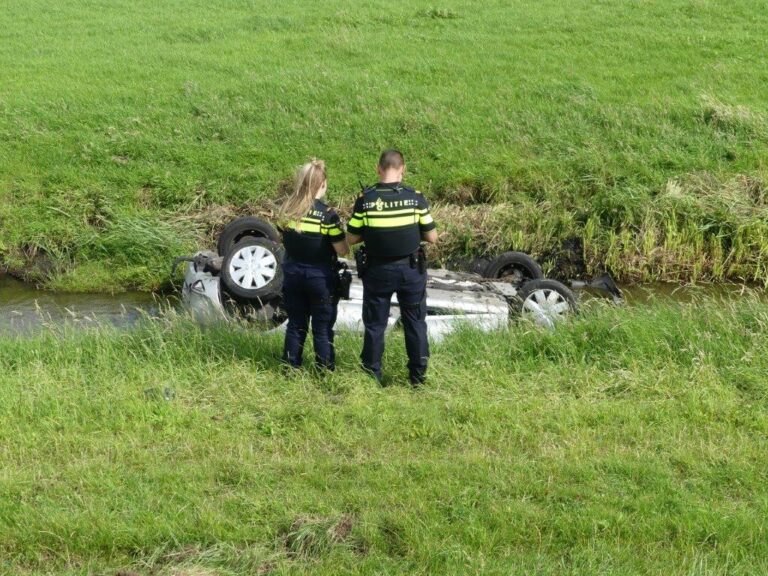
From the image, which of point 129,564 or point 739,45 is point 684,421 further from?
point 739,45

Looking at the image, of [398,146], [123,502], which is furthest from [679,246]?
[123,502]

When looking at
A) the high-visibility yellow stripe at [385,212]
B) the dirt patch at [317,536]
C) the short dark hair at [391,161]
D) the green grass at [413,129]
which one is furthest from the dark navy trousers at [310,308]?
the green grass at [413,129]

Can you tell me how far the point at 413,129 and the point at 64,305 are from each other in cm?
637

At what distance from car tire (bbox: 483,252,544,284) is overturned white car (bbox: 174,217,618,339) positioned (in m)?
0.81

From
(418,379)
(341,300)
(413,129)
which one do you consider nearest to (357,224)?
(418,379)

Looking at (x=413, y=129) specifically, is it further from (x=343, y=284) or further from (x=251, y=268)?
(x=343, y=284)

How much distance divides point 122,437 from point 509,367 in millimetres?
3164

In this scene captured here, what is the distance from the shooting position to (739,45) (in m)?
18.2

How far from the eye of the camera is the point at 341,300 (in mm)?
9492

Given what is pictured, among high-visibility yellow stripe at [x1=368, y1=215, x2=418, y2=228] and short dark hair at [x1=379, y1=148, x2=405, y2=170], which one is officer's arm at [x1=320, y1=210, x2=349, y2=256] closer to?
high-visibility yellow stripe at [x1=368, y1=215, x2=418, y2=228]

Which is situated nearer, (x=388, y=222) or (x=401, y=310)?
(x=388, y=222)

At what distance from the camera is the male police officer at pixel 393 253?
22.5ft

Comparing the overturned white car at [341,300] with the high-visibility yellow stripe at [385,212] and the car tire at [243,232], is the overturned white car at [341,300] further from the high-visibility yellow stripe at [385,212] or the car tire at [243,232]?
the high-visibility yellow stripe at [385,212]

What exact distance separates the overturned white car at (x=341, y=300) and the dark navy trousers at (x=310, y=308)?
1.41 m
